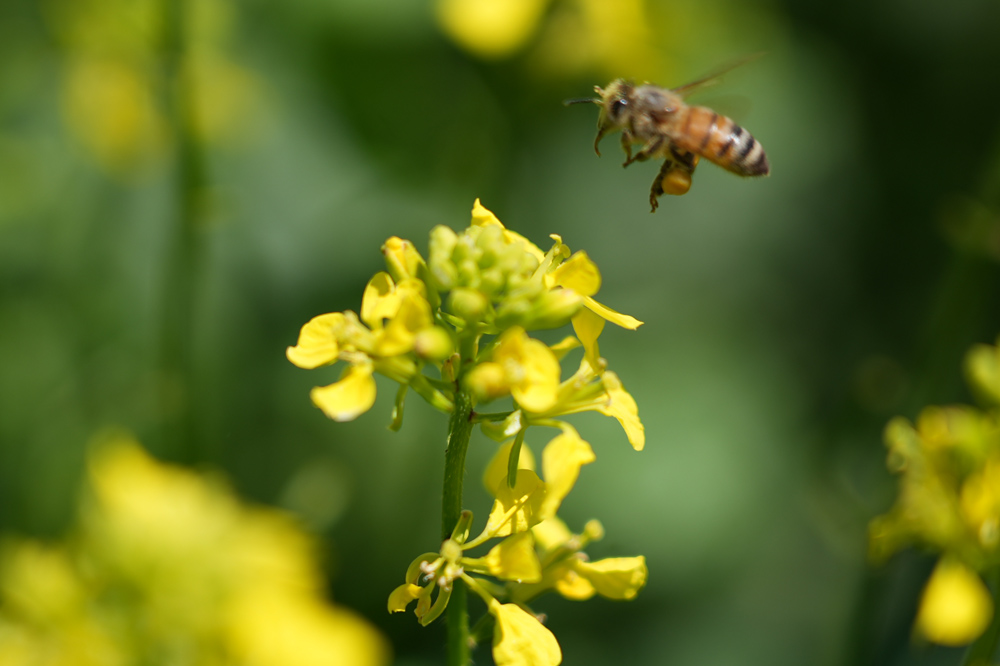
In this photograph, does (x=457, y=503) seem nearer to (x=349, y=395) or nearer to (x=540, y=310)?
(x=349, y=395)

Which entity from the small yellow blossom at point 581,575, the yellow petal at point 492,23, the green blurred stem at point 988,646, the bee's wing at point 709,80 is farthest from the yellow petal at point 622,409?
the yellow petal at point 492,23

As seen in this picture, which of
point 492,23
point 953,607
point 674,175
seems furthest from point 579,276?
point 492,23

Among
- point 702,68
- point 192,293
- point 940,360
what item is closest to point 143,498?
point 192,293

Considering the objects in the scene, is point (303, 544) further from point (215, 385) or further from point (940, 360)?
point (940, 360)

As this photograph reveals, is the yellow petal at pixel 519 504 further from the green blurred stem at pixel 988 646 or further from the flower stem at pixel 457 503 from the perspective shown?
the green blurred stem at pixel 988 646

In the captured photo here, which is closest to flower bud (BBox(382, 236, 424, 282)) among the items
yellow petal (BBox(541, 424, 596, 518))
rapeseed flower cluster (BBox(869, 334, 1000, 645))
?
yellow petal (BBox(541, 424, 596, 518))

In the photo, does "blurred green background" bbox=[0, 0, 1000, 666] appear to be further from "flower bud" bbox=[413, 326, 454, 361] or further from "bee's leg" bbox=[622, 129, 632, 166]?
"flower bud" bbox=[413, 326, 454, 361]
